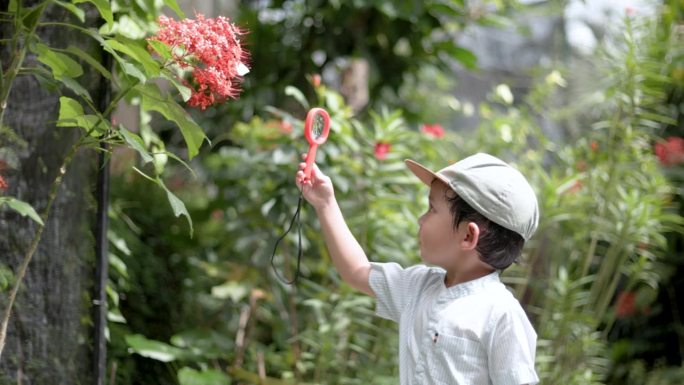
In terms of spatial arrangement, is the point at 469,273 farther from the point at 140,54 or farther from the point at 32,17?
the point at 32,17

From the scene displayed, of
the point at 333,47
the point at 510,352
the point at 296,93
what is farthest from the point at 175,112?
the point at 333,47

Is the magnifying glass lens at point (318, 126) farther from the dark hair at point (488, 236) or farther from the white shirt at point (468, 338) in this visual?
the white shirt at point (468, 338)

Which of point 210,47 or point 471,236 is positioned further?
point 471,236

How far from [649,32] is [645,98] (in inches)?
18.2

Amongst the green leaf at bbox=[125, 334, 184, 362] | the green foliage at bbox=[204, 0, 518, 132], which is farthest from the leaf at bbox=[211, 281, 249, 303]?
the green foliage at bbox=[204, 0, 518, 132]

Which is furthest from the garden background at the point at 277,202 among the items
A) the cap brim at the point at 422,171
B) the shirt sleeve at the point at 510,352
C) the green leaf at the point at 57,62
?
the shirt sleeve at the point at 510,352

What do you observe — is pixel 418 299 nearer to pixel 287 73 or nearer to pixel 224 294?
pixel 224 294

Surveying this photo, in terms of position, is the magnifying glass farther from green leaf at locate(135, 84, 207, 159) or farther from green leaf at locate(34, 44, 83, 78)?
green leaf at locate(34, 44, 83, 78)

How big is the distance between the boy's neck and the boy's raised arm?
20cm

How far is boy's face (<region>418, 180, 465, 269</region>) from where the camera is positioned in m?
1.85

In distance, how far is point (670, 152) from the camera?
451 centimetres

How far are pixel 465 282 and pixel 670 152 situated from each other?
2.99 meters

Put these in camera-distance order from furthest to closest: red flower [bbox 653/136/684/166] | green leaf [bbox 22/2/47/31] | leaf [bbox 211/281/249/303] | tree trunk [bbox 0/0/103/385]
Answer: red flower [bbox 653/136/684/166] < leaf [bbox 211/281/249/303] < tree trunk [bbox 0/0/103/385] < green leaf [bbox 22/2/47/31]

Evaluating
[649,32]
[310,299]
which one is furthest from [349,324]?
[649,32]
